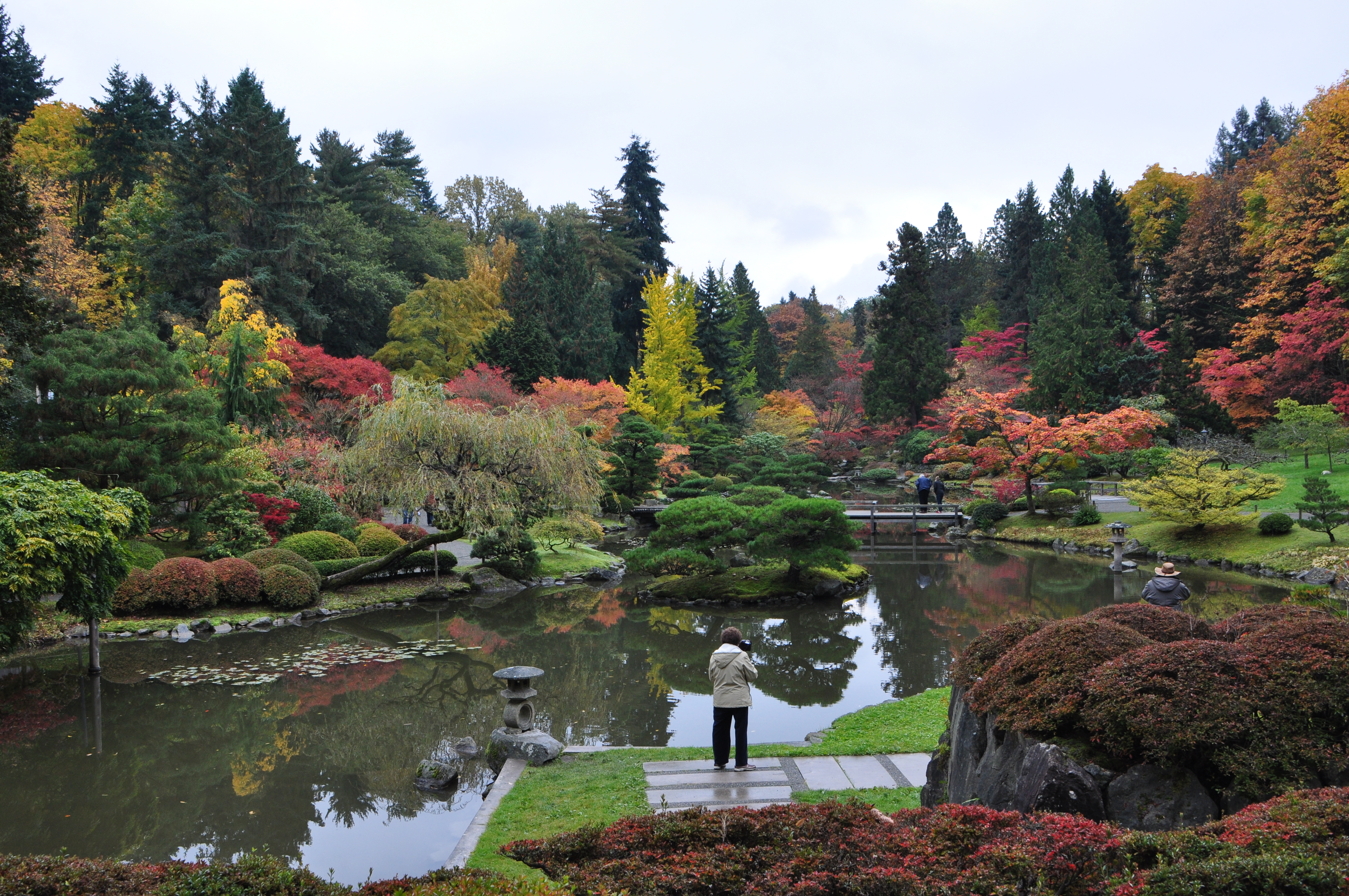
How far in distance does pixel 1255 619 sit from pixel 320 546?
15.4 m

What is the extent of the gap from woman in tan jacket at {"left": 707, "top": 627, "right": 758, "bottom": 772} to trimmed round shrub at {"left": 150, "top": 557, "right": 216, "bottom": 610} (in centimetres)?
1083

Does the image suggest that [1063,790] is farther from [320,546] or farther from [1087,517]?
[1087,517]

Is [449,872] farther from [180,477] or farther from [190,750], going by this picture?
[180,477]

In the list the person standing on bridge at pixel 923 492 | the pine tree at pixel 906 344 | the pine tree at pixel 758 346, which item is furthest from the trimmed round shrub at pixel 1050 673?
the pine tree at pixel 758 346

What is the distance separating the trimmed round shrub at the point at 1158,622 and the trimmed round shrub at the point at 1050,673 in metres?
0.24

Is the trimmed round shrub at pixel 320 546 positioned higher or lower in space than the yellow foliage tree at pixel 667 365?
lower

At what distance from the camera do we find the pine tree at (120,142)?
29.9 metres

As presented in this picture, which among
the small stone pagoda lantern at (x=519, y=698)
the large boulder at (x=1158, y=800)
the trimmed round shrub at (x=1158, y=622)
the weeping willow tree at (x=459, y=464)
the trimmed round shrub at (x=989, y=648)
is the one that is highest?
the weeping willow tree at (x=459, y=464)

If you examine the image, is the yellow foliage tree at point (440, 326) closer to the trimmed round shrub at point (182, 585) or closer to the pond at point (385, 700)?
the trimmed round shrub at point (182, 585)

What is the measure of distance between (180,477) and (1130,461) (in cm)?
2535

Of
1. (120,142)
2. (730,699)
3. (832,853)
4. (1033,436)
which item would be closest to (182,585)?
(730,699)

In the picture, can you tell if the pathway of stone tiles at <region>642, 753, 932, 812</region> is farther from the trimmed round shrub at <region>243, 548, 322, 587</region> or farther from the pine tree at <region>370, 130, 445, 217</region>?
the pine tree at <region>370, 130, 445, 217</region>

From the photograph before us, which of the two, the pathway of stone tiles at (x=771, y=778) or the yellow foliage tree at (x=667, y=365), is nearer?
the pathway of stone tiles at (x=771, y=778)

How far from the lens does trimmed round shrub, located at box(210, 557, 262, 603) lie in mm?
13781
